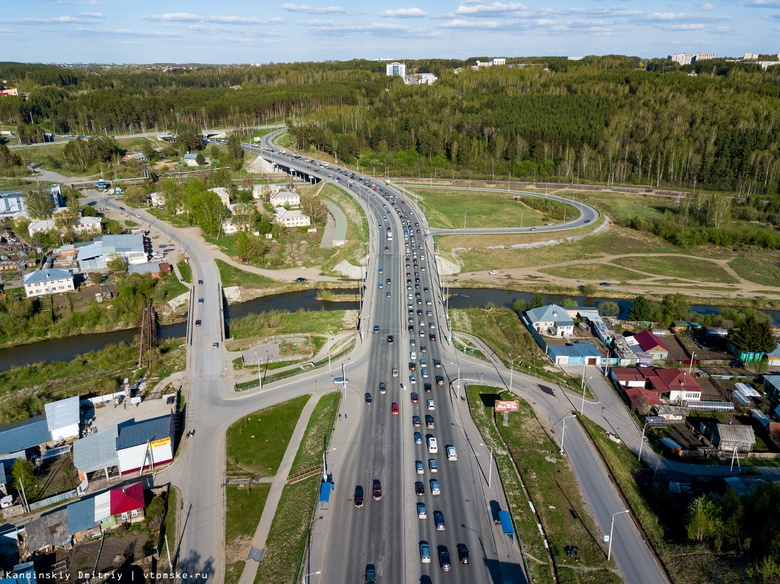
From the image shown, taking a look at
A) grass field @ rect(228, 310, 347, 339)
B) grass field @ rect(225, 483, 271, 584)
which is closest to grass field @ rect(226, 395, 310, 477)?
grass field @ rect(225, 483, 271, 584)

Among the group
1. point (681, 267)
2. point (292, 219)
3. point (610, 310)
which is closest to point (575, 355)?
point (610, 310)

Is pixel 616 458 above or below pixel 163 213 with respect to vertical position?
below

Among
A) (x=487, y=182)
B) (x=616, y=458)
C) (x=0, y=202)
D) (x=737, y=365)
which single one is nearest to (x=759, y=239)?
(x=737, y=365)

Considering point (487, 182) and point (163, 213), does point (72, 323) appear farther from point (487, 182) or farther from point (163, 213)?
point (487, 182)

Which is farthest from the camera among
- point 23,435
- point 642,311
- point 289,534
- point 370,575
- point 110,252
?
point 110,252

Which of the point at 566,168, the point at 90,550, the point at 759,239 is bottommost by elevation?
the point at 90,550

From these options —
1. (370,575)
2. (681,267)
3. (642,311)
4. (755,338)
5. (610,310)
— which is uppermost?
(755,338)

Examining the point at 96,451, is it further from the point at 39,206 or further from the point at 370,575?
the point at 39,206
